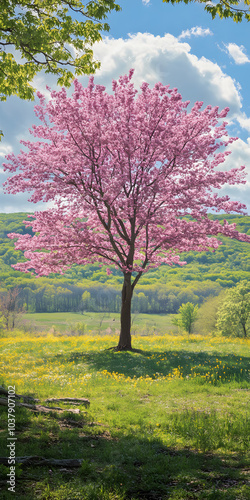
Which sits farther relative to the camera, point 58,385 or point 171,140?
point 171,140

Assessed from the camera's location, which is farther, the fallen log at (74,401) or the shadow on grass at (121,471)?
the fallen log at (74,401)

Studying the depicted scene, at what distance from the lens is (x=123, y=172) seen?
67.1ft

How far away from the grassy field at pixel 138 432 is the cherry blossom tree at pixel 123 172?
7373 millimetres

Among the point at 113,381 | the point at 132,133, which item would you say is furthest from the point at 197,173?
the point at 113,381

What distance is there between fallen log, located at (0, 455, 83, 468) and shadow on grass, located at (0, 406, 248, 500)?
103 mm

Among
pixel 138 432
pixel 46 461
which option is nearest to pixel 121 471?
pixel 46 461

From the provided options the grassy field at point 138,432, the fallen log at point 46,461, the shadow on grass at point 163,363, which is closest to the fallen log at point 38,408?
the grassy field at point 138,432

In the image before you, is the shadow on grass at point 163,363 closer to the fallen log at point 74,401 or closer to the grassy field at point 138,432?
the grassy field at point 138,432

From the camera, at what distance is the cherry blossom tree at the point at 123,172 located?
2006 centimetres

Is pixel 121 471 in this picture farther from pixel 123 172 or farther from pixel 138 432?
pixel 123 172

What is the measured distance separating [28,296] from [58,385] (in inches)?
7005

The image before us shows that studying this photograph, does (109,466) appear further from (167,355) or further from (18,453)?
(167,355)

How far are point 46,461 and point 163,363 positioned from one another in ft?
37.4

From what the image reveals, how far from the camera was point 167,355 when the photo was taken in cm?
1855
